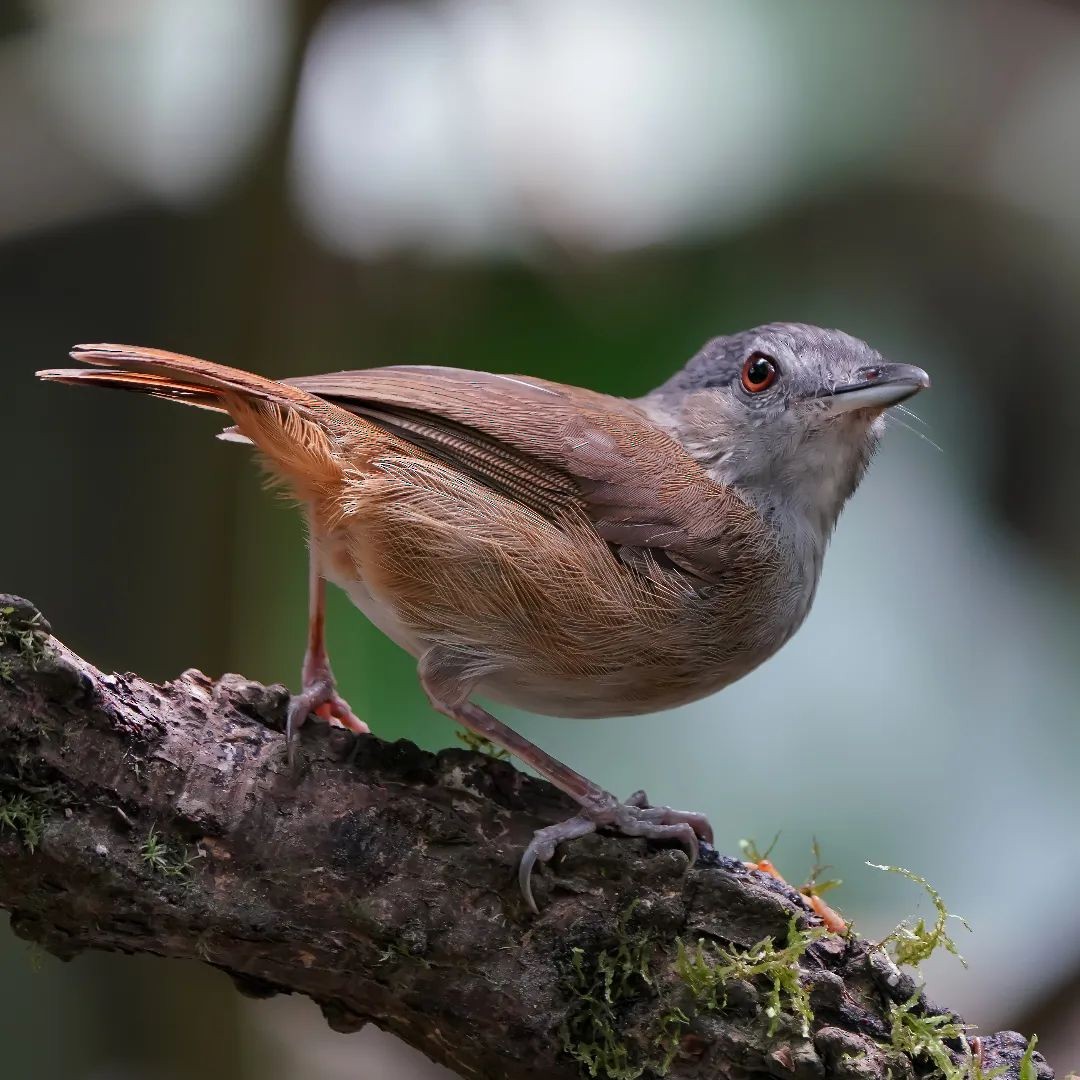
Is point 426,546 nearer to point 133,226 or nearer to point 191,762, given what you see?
point 191,762

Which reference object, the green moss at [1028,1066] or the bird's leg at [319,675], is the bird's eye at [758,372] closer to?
the bird's leg at [319,675]

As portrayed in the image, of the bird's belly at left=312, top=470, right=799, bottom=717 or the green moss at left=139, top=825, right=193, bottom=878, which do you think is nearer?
the green moss at left=139, top=825, right=193, bottom=878

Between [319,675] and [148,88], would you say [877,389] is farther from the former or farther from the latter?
[148,88]

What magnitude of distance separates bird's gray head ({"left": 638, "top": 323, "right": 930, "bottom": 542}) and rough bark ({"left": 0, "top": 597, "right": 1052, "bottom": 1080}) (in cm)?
88

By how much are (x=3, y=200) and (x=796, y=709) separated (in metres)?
4.05

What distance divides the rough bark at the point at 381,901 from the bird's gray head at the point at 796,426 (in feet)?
2.89

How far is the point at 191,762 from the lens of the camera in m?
1.92

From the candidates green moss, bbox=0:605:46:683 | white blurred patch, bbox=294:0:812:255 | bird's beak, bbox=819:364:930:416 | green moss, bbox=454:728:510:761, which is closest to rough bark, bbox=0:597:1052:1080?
green moss, bbox=0:605:46:683

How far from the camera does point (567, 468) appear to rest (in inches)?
88.8

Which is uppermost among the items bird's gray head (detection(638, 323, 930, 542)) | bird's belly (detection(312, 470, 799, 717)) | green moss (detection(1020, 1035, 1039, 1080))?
bird's gray head (detection(638, 323, 930, 542))

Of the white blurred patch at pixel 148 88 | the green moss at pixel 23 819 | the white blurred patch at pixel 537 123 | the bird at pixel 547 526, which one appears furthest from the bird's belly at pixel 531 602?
the white blurred patch at pixel 148 88

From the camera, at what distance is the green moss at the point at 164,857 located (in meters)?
1.82

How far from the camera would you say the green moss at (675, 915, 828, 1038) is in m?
1.88

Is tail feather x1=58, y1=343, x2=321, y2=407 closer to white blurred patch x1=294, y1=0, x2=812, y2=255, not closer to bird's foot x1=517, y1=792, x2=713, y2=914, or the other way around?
bird's foot x1=517, y1=792, x2=713, y2=914
